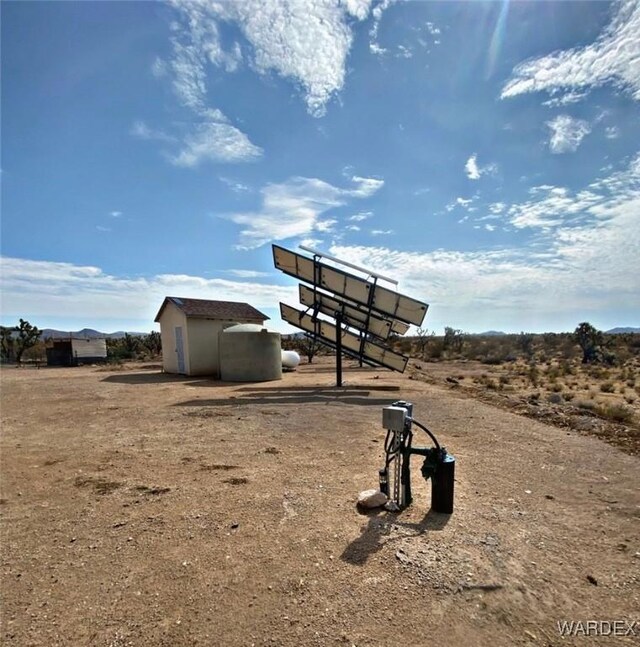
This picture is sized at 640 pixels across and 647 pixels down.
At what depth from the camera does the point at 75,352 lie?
106 ft

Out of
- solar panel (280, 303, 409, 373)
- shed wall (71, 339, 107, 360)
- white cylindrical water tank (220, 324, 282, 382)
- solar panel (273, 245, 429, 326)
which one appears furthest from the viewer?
shed wall (71, 339, 107, 360)

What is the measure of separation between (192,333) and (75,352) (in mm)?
18608

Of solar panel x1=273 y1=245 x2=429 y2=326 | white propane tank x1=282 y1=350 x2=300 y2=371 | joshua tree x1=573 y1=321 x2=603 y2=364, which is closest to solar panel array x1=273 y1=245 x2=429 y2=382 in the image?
solar panel x1=273 y1=245 x2=429 y2=326

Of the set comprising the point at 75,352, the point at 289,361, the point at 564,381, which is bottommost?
the point at 564,381

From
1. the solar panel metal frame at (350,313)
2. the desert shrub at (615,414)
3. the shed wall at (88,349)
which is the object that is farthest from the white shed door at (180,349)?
the desert shrub at (615,414)

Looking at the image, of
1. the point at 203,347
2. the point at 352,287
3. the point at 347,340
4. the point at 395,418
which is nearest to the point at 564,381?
the point at 347,340

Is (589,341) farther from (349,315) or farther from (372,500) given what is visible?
(372,500)

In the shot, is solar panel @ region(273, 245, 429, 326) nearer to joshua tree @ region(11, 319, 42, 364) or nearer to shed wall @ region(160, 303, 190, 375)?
shed wall @ region(160, 303, 190, 375)

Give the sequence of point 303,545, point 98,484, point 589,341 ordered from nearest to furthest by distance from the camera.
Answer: point 303,545 < point 98,484 < point 589,341

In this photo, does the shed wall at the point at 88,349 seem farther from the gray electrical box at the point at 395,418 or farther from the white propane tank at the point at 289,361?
the gray electrical box at the point at 395,418

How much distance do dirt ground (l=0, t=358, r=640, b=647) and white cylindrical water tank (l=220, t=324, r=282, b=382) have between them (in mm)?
9944

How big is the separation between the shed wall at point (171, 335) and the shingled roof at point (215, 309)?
1.12ft

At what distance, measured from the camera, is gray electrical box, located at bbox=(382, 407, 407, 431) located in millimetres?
4246

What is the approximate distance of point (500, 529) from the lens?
Answer: 396 centimetres
